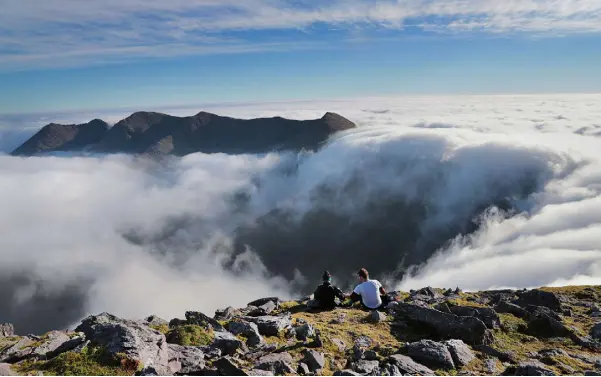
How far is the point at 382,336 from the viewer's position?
18578 mm

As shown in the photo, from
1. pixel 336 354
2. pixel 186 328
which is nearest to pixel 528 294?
pixel 336 354

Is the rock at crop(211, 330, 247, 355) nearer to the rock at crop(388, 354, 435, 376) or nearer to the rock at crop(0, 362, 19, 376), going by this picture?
the rock at crop(388, 354, 435, 376)

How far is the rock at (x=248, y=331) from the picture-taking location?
1583 centimetres

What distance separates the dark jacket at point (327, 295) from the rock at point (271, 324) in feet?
15.5

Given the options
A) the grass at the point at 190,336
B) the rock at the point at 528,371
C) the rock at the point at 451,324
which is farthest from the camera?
the rock at the point at 451,324

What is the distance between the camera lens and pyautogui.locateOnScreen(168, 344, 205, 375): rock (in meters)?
12.4

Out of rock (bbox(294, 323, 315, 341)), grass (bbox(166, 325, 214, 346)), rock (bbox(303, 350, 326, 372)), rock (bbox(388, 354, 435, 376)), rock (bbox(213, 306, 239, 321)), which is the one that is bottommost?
rock (bbox(213, 306, 239, 321))

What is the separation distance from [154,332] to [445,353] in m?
11.2

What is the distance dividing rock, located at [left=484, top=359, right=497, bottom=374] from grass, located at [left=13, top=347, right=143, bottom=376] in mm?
12894

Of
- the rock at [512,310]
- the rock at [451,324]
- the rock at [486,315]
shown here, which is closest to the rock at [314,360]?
the rock at [451,324]

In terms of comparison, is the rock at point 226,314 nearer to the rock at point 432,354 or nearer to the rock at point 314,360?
the rock at point 314,360

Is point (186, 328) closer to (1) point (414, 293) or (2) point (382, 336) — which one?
(2) point (382, 336)

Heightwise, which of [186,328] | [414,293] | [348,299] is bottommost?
[414,293]

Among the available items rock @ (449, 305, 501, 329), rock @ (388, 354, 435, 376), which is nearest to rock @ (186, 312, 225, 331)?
rock @ (388, 354, 435, 376)
